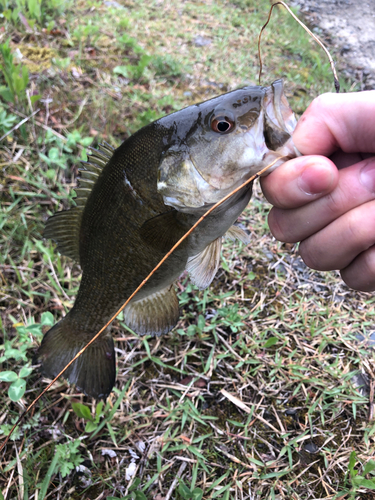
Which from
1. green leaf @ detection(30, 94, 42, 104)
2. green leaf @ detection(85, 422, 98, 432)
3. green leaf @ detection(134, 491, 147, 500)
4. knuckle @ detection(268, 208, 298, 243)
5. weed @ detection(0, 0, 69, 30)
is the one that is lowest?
green leaf @ detection(134, 491, 147, 500)

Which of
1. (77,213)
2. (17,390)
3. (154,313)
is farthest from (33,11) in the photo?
(17,390)

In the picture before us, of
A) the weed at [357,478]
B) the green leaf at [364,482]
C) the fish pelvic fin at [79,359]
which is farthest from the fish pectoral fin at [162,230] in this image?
the green leaf at [364,482]

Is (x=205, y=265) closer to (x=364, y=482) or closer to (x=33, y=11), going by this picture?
(x=364, y=482)

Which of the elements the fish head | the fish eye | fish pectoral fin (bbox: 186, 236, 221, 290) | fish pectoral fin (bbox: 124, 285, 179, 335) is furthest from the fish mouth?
fish pectoral fin (bbox: 124, 285, 179, 335)

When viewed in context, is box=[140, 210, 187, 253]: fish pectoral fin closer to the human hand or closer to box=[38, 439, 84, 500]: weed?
the human hand

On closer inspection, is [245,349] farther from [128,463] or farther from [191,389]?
[128,463]

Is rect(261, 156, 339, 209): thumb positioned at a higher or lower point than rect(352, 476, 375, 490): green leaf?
higher
